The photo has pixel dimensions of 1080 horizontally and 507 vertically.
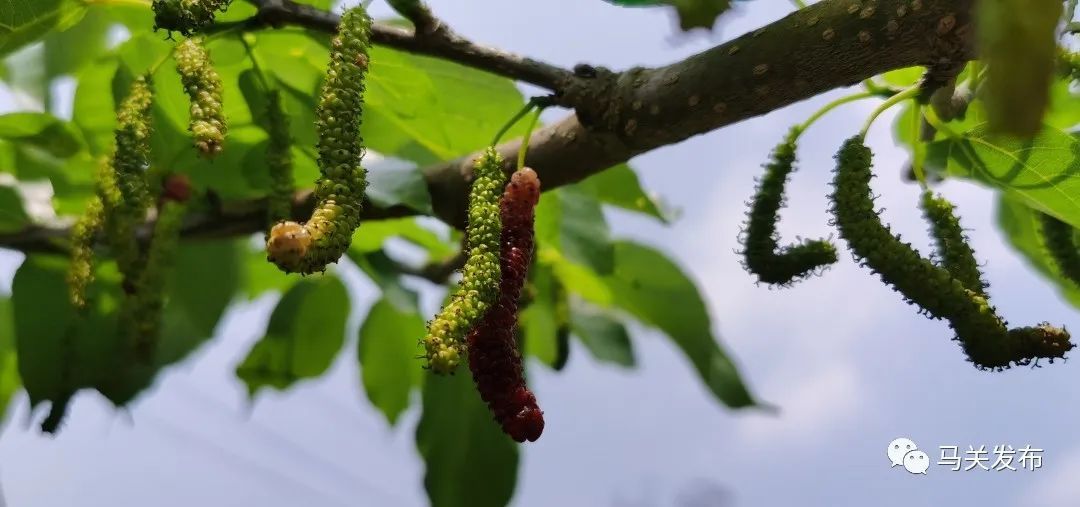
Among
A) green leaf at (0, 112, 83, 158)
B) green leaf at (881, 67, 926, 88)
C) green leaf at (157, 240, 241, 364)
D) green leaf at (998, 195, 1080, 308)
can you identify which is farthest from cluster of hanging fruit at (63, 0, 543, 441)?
green leaf at (998, 195, 1080, 308)

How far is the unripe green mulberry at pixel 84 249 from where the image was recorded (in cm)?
68

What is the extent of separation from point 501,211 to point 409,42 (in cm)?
18

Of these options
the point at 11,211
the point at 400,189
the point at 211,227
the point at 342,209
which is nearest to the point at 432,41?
the point at 400,189

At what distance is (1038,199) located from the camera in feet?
2.12

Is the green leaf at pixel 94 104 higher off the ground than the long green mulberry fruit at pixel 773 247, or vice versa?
the long green mulberry fruit at pixel 773 247

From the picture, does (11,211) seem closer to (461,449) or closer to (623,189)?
(461,449)

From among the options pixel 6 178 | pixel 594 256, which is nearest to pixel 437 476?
pixel 594 256

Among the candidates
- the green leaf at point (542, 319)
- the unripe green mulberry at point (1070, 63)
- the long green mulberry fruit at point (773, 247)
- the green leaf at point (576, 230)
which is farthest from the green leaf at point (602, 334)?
the unripe green mulberry at point (1070, 63)

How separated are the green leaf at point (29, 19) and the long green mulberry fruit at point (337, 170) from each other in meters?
0.27

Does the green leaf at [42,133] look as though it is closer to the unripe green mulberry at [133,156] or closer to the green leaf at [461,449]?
the unripe green mulberry at [133,156]

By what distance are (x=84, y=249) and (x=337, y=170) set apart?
1.03ft

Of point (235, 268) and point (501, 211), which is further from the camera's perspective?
point (235, 268)

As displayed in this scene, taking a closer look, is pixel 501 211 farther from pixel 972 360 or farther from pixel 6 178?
pixel 6 178

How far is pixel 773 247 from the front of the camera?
2.08 ft
